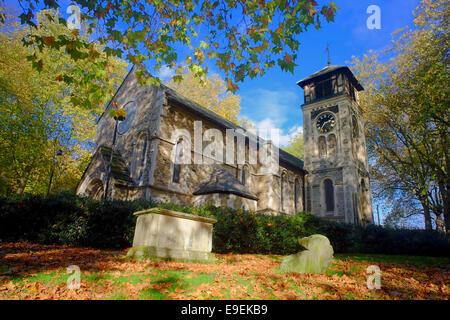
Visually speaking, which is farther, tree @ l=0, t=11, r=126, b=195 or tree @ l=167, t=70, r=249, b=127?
tree @ l=167, t=70, r=249, b=127

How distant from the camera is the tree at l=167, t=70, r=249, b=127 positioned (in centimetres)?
3005

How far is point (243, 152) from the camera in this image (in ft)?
72.7

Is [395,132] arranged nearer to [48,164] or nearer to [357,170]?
[357,170]

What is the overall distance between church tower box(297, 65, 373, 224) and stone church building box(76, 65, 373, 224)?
0.32 feet

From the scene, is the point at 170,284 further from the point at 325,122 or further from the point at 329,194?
the point at 325,122

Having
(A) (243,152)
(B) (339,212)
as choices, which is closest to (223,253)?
(A) (243,152)

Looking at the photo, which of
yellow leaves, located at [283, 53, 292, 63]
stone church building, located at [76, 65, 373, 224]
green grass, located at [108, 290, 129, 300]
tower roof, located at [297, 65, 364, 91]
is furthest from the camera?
tower roof, located at [297, 65, 364, 91]

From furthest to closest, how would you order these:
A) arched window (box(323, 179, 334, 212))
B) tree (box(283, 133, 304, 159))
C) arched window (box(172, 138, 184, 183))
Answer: tree (box(283, 133, 304, 159)) → arched window (box(323, 179, 334, 212)) → arched window (box(172, 138, 184, 183))

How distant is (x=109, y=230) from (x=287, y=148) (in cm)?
3850

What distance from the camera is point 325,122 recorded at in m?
27.9

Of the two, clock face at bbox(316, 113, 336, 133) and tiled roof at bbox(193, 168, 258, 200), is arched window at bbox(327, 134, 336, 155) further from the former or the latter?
tiled roof at bbox(193, 168, 258, 200)

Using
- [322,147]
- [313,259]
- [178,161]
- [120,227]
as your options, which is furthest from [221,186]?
[322,147]

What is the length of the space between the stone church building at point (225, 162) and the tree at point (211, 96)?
7563mm

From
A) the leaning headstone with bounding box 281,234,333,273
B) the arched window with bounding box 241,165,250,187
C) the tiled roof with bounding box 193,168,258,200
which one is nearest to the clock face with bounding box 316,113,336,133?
the arched window with bounding box 241,165,250,187
